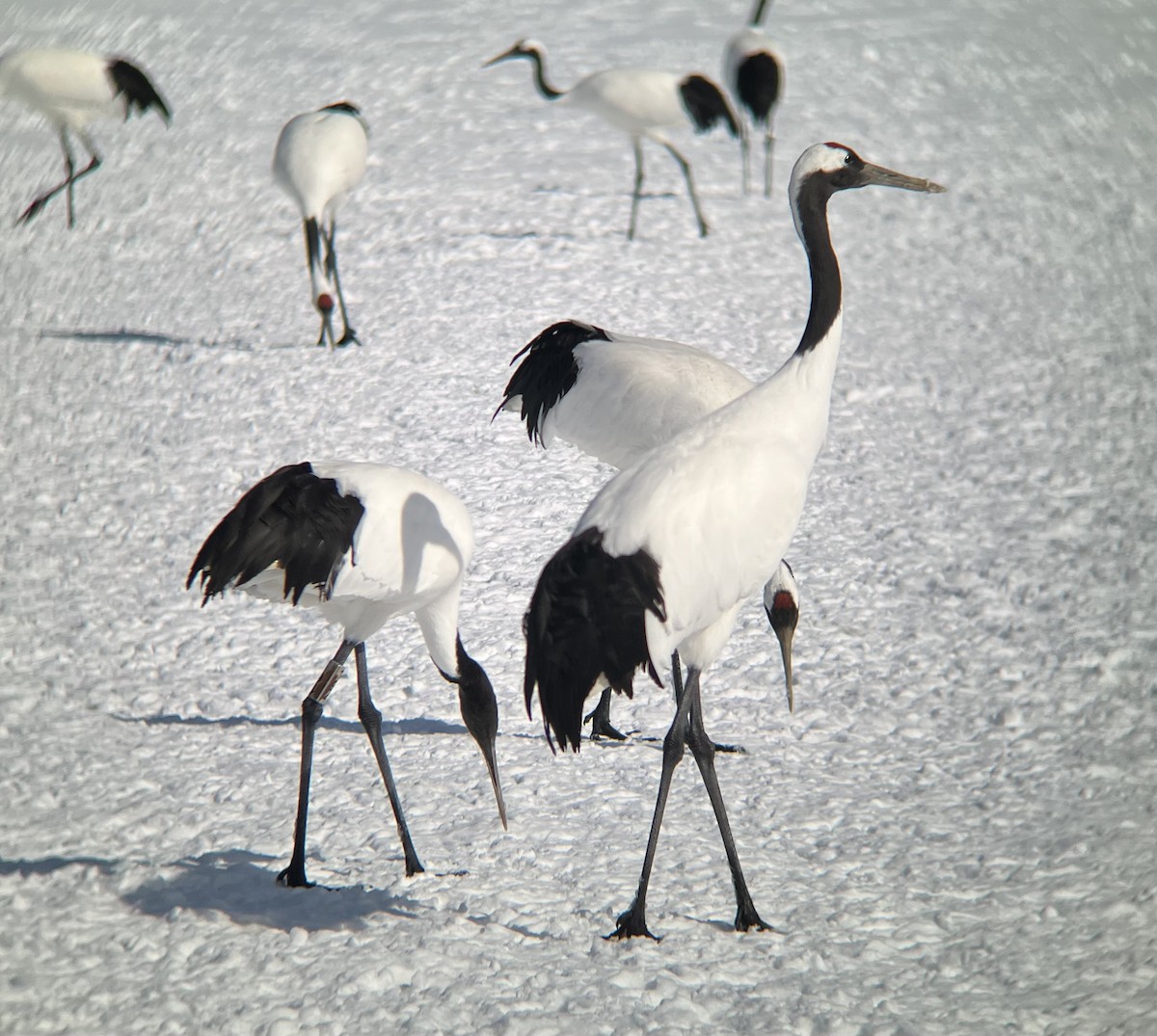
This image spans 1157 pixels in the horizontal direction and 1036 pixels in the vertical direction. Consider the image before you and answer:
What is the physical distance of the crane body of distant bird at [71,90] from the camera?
8.48 metres

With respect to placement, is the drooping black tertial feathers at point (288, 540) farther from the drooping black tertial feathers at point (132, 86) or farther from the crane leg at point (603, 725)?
the drooping black tertial feathers at point (132, 86)

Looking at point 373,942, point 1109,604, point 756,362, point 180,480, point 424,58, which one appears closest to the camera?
point 373,942

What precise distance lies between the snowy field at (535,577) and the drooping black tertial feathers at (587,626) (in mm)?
633

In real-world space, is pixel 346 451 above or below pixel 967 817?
below

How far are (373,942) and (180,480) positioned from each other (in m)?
3.07

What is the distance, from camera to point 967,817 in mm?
4133

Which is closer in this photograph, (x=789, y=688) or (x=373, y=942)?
(x=373, y=942)

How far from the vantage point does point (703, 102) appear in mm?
8719

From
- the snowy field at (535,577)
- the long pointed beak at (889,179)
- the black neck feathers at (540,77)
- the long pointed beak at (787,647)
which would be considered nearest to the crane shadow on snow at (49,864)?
the snowy field at (535,577)

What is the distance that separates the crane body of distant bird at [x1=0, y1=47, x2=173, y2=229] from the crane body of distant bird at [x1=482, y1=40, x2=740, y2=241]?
270 centimetres

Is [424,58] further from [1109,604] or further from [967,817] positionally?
[967,817]

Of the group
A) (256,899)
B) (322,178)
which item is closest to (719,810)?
(256,899)

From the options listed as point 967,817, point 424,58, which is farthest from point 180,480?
point 424,58

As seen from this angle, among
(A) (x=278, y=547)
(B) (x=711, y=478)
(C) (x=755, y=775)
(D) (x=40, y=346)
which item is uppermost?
(B) (x=711, y=478)
